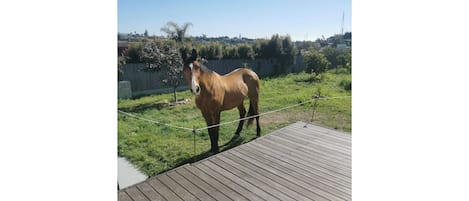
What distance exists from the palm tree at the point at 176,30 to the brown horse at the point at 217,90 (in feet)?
0.37

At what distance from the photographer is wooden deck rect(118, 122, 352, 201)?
179 centimetres

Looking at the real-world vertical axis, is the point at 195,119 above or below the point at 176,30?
below

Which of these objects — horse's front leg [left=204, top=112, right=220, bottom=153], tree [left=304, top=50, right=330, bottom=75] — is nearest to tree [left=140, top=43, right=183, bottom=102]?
horse's front leg [left=204, top=112, right=220, bottom=153]

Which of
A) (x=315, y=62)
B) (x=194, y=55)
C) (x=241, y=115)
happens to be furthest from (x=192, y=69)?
(x=315, y=62)

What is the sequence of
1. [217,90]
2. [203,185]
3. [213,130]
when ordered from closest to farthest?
[203,185] < [217,90] < [213,130]

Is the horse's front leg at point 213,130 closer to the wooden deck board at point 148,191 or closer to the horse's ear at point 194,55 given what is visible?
the horse's ear at point 194,55

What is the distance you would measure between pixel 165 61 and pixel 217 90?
1.58 ft

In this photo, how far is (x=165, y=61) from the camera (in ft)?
6.59

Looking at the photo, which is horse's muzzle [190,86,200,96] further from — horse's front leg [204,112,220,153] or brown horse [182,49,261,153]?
horse's front leg [204,112,220,153]

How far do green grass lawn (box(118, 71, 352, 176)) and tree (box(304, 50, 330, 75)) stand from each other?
78 mm

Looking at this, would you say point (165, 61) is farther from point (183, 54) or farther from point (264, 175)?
point (264, 175)
